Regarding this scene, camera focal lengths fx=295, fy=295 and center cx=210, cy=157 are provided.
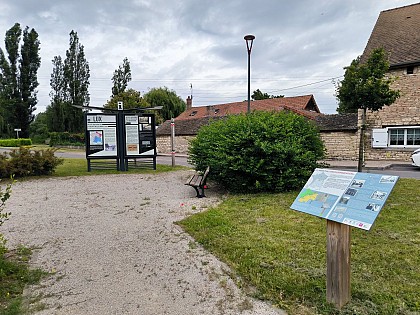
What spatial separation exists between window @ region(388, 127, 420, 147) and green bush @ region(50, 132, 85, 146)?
3793cm

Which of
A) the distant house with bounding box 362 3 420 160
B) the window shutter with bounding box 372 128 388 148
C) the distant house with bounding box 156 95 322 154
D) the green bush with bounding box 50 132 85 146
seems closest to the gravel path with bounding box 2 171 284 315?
the window shutter with bounding box 372 128 388 148

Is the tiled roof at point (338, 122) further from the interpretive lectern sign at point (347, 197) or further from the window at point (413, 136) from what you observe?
the interpretive lectern sign at point (347, 197)

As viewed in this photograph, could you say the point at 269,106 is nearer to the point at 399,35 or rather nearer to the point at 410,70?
the point at 399,35

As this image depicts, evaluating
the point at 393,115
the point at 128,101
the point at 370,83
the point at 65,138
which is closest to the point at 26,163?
the point at 370,83

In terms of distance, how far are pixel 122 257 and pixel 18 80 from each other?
53572mm

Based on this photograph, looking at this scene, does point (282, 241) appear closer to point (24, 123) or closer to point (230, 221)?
point (230, 221)

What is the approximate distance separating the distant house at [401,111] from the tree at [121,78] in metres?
33.8

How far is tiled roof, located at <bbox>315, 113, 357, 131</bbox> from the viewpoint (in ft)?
63.1

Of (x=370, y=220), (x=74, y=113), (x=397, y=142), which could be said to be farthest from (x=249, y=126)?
(x=74, y=113)

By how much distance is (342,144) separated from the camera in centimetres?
1948

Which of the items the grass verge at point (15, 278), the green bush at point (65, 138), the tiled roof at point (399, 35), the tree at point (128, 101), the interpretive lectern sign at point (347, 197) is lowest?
the grass verge at point (15, 278)

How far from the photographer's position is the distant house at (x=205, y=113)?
28938 mm

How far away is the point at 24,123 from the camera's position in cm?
4812

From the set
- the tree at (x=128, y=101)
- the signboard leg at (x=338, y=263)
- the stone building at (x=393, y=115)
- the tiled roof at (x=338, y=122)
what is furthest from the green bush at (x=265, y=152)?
the tree at (x=128, y=101)
